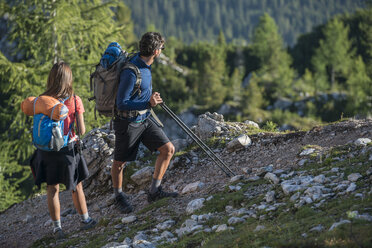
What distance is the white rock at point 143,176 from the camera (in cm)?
786

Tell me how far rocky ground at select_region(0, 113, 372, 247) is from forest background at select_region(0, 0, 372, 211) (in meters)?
1.53

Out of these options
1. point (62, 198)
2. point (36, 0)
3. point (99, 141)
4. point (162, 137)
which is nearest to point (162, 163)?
point (162, 137)

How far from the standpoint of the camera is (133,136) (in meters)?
6.14

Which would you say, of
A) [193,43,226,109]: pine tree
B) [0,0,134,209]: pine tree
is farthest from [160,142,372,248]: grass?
[193,43,226,109]: pine tree

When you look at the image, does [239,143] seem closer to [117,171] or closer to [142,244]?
[117,171]

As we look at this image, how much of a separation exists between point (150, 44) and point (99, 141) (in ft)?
12.8

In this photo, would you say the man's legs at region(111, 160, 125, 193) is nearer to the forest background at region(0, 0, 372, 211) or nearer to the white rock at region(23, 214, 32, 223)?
the white rock at region(23, 214, 32, 223)

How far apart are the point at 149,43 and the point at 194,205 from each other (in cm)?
234

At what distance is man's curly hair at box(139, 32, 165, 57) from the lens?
582 centimetres

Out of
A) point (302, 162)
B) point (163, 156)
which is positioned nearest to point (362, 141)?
point (302, 162)

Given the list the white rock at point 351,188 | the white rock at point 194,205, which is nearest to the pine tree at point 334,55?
the white rock at point 194,205

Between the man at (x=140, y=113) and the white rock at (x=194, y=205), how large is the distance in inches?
29.6

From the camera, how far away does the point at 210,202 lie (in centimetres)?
583

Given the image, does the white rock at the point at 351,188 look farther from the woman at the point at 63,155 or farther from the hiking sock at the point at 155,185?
the woman at the point at 63,155
